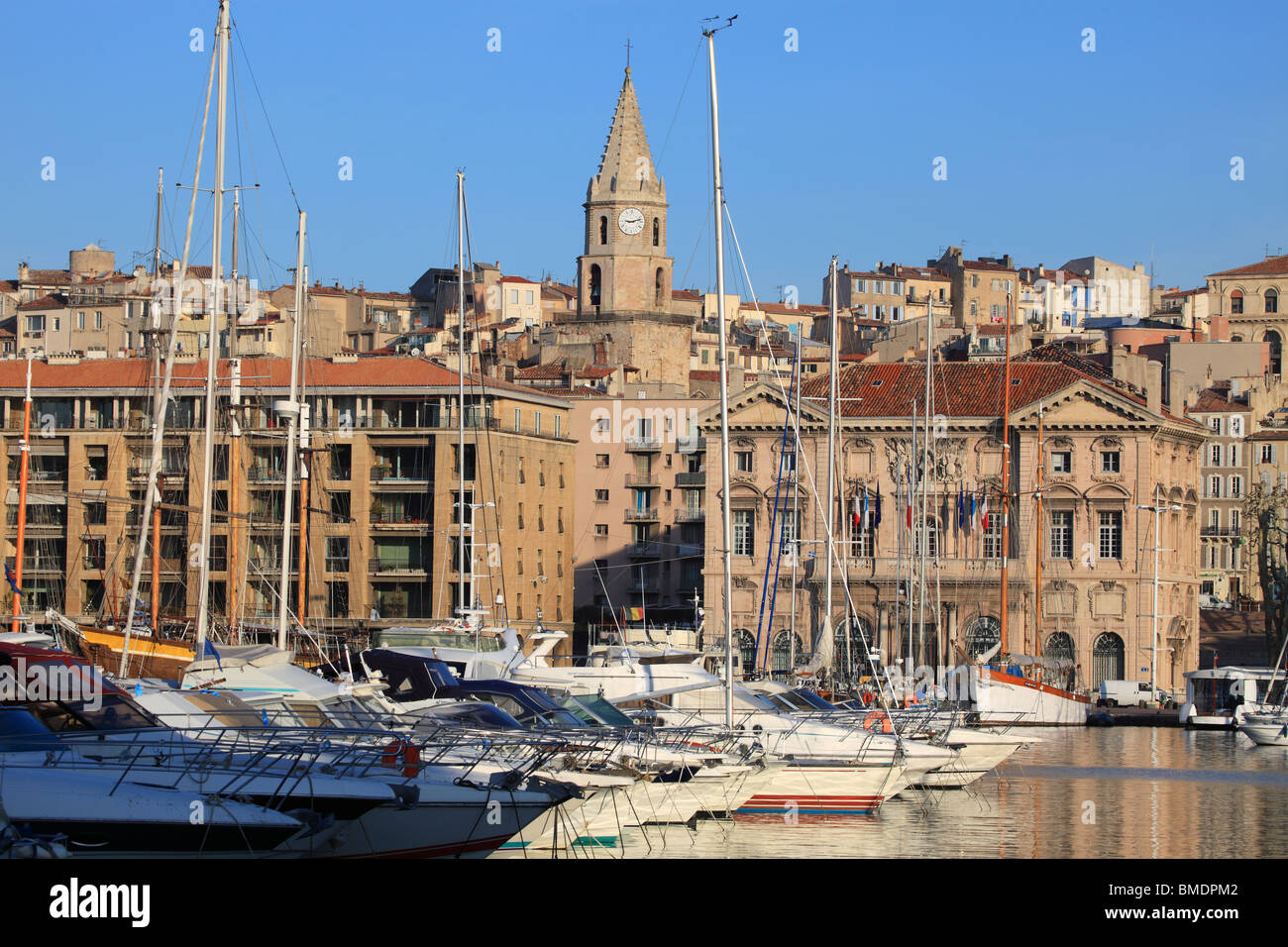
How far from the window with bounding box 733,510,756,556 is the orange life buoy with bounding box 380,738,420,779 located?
54313 millimetres

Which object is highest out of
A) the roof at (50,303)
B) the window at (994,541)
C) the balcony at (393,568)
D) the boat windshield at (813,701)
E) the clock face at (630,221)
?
the clock face at (630,221)

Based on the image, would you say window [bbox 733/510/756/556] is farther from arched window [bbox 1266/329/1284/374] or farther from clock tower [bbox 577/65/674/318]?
arched window [bbox 1266/329/1284/374]

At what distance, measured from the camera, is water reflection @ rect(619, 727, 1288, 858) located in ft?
95.8

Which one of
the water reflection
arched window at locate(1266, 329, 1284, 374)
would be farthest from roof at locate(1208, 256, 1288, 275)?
the water reflection

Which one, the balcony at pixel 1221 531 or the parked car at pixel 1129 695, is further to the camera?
the balcony at pixel 1221 531

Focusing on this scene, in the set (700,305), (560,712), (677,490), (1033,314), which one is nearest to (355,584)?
(677,490)

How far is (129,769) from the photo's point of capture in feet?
64.4

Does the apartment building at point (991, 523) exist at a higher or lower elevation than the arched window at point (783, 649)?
higher

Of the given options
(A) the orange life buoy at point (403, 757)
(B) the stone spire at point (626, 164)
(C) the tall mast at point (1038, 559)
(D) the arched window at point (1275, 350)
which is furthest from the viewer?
(D) the arched window at point (1275, 350)

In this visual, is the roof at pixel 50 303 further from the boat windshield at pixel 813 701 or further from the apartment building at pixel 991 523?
the boat windshield at pixel 813 701

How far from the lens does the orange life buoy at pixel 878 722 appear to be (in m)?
34.9

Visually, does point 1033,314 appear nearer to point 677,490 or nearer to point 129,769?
point 677,490

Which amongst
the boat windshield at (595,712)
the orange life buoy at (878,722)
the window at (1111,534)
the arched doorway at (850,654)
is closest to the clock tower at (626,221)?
the arched doorway at (850,654)
